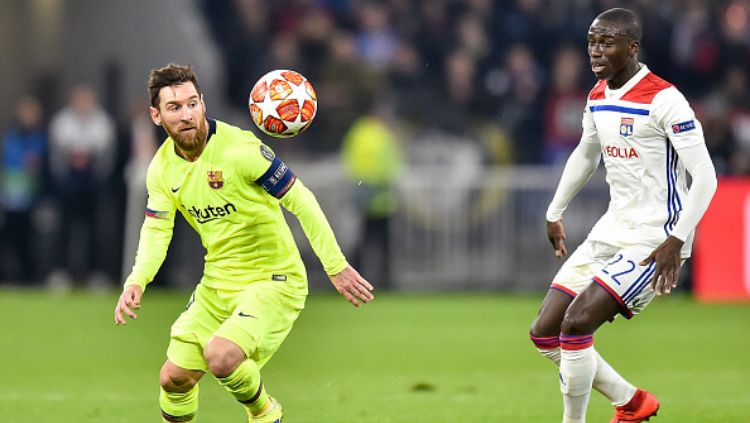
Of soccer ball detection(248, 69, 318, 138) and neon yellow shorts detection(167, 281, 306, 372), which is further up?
soccer ball detection(248, 69, 318, 138)

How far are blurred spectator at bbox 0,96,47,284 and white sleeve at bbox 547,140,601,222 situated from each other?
11181 mm

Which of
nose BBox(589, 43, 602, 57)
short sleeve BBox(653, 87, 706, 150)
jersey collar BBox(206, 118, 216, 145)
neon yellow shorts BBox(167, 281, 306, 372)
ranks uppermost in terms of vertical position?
nose BBox(589, 43, 602, 57)

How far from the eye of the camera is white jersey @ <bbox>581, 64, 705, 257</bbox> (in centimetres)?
716

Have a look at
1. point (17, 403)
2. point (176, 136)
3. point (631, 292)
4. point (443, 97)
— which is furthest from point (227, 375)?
point (443, 97)

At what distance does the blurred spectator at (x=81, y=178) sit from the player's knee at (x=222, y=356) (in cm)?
1109

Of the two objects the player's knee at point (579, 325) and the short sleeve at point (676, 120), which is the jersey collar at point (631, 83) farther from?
the player's knee at point (579, 325)

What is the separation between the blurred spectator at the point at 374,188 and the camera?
17.4m

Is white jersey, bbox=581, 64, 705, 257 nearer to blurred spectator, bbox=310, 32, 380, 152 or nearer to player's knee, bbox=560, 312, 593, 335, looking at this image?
player's knee, bbox=560, 312, 593, 335

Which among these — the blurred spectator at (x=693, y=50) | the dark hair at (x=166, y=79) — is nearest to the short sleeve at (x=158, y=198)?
the dark hair at (x=166, y=79)

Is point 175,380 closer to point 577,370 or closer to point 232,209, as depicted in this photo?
point 232,209

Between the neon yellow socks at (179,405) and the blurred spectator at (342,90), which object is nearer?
the neon yellow socks at (179,405)

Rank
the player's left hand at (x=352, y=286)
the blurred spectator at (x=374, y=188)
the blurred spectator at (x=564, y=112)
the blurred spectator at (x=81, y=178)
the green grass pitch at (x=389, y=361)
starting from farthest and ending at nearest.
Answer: the blurred spectator at (x=564, y=112) → the blurred spectator at (x=81, y=178) → the blurred spectator at (x=374, y=188) → the green grass pitch at (x=389, y=361) → the player's left hand at (x=352, y=286)

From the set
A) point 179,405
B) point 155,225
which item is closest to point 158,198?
point 155,225

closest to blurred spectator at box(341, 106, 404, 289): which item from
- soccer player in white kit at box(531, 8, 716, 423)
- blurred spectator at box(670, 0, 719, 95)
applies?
blurred spectator at box(670, 0, 719, 95)
